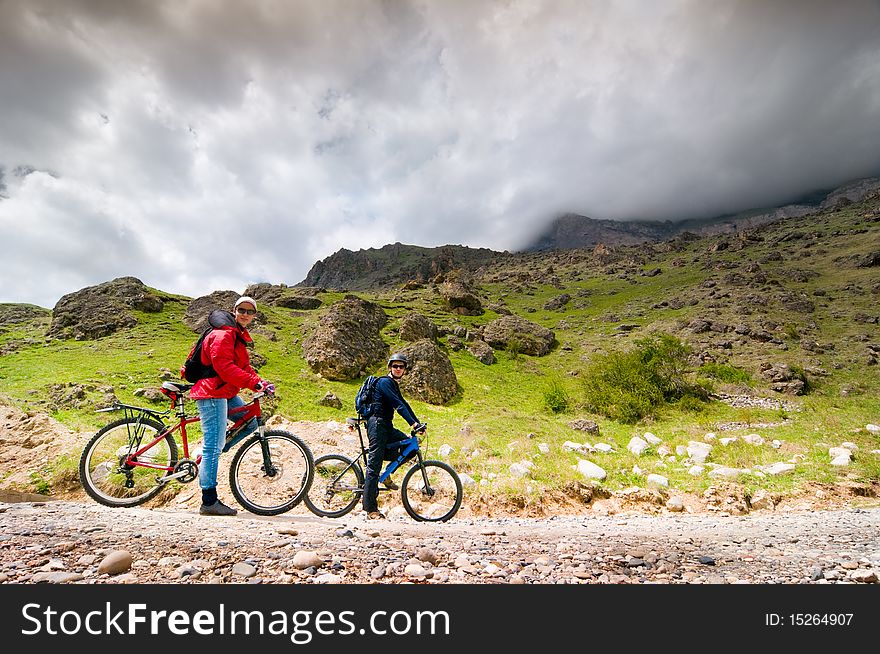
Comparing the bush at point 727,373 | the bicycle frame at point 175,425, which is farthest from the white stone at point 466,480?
the bush at point 727,373

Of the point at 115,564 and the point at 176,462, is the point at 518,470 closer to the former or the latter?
the point at 176,462

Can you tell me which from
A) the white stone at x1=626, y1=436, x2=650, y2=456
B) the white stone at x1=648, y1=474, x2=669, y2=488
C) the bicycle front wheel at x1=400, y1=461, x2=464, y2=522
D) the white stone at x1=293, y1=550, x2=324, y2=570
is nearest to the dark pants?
the bicycle front wheel at x1=400, y1=461, x2=464, y2=522

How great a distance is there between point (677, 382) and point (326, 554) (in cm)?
3467

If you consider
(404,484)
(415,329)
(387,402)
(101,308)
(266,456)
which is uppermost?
(101,308)

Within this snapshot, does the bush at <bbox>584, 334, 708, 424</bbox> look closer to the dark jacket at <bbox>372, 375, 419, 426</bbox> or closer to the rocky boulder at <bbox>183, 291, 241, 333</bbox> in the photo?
the dark jacket at <bbox>372, 375, 419, 426</bbox>

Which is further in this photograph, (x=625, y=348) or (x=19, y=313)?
(x=19, y=313)

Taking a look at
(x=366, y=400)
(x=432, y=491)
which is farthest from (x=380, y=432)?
(x=432, y=491)

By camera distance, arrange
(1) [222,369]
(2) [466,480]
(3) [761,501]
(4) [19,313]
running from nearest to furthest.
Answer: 1. (1) [222,369]
2. (3) [761,501]
3. (2) [466,480]
4. (4) [19,313]

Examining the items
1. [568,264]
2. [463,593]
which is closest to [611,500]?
[463,593]

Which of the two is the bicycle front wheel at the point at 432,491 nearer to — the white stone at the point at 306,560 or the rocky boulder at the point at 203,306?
the white stone at the point at 306,560

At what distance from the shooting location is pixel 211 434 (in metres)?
6.21

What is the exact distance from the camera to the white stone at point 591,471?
39.1 feet

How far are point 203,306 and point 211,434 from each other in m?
55.7

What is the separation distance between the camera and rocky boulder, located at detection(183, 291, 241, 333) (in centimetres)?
4454
